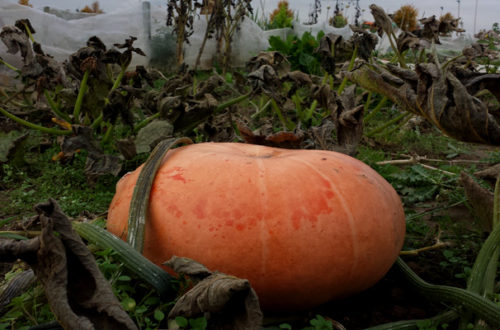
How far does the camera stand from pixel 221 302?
114 centimetres

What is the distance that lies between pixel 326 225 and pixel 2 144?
253cm

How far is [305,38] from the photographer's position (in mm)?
6531

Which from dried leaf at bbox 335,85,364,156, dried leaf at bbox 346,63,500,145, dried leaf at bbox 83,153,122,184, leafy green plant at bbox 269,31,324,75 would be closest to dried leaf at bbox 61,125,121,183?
dried leaf at bbox 83,153,122,184

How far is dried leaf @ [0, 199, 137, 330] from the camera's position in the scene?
104 centimetres

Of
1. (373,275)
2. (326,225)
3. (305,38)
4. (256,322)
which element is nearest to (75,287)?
(256,322)

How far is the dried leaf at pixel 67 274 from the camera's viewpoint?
1.04 metres

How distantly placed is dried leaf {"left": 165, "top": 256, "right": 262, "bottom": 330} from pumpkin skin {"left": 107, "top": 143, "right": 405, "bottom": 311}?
236 millimetres

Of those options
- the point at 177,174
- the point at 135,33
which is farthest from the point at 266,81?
the point at 135,33

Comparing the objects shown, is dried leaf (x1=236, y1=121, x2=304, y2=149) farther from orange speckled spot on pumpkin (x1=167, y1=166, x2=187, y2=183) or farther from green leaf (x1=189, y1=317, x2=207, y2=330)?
green leaf (x1=189, y1=317, x2=207, y2=330)

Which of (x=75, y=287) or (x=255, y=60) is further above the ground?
(x=255, y=60)

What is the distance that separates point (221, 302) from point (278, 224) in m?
0.41

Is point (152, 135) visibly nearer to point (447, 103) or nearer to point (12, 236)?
point (12, 236)

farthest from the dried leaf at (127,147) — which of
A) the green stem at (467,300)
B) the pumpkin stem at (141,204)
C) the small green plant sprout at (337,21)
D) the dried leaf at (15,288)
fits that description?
the small green plant sprout at (337,21)

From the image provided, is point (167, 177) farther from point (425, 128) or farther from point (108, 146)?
point (425, 128)
